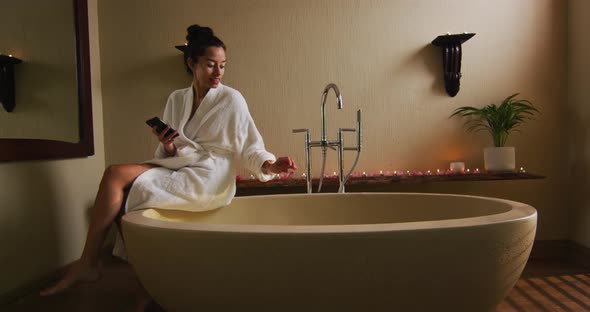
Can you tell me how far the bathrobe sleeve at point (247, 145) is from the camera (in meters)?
1.51

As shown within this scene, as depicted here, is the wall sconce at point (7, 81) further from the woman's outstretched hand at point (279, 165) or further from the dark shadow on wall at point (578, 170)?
the dark shadow on wall at point (578, 170)

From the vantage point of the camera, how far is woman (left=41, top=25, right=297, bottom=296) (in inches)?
51.5

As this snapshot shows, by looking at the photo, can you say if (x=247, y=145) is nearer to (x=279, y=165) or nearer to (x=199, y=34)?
(x=279, y=165)

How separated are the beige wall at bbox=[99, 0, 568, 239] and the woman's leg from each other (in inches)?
32.1

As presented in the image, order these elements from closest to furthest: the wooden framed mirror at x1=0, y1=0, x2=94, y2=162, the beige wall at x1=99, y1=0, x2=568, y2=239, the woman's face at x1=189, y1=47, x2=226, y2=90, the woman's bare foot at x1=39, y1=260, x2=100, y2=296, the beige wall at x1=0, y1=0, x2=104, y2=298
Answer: the woman's bare foot at x1=39, y1=260, x2=100, y2=296 < the beige wall at x1=0, y1=0, x2=104, y2=298 < the woman's face at x1=189, y1=47, x2=226, y2=90 < the wooden framed mirror at x1=0, y1=0, x2=94, y2=162 < the beige wall at x1=99, y1=0, x2=568, y2=239

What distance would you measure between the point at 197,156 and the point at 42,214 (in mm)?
645

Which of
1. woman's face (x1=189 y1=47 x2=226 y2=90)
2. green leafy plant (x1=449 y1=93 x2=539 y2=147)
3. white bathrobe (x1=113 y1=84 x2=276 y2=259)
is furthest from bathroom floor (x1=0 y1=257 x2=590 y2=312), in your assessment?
woman's face (x1=189 y1=47 x2=226 y2=90)

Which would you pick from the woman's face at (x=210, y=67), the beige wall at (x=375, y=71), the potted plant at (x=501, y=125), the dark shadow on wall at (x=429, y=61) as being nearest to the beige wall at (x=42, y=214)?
the beige wall at (x=375, y=71)

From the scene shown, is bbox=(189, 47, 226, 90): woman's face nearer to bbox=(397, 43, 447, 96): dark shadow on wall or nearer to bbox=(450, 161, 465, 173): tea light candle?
bbox=(397, 43, 447, 96): dark shadow on wall

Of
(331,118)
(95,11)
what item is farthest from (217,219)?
(95,11)

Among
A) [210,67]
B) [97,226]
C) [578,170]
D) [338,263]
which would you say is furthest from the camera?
[578,170]

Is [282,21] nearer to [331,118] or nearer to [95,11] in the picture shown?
[331,118]

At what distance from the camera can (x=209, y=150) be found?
4.99 feet

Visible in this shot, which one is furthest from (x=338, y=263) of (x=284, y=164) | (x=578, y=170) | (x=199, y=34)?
(x=578, y=170)
